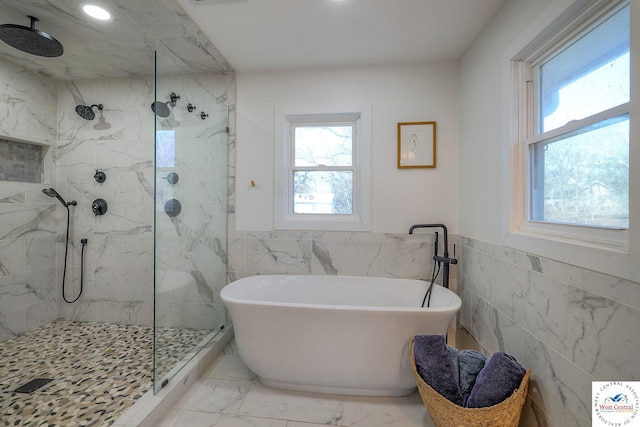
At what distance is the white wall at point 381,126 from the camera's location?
215cm

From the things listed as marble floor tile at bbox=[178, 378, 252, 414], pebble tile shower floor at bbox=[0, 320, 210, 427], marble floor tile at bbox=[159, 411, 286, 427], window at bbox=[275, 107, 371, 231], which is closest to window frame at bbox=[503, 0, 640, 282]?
window at bbox=[275, 107, 371, 231]

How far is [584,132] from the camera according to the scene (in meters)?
1.11

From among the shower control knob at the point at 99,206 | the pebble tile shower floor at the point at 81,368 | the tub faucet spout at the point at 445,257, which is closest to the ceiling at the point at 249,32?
the shower control knob at the point at 99,206

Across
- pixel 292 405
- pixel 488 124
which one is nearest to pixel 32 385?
pixel 292 405

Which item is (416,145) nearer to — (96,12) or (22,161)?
(96,12)

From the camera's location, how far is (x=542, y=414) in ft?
3.81

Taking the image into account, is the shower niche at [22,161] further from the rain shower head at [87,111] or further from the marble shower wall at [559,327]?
the marble shower wall at [559,327]

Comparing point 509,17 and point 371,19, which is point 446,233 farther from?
point 371,19

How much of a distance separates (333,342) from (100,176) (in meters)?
2.66

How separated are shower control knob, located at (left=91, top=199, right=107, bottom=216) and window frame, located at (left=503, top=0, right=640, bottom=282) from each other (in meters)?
3.37

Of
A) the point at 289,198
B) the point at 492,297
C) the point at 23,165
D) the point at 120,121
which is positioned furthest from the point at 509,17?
the point at 23,165

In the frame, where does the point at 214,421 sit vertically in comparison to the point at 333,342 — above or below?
below

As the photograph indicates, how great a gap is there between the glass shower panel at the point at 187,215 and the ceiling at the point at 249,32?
22 cm

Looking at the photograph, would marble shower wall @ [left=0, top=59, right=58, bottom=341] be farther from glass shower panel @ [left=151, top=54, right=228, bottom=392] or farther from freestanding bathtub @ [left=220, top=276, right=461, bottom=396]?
freestanding bathtub @ [left=220, top=276, right=461, bottom=396]
